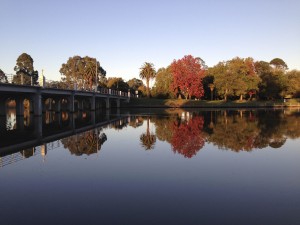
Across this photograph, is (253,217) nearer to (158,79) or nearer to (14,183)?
(14,183)

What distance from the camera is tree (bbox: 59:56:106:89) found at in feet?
330

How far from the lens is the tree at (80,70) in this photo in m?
101

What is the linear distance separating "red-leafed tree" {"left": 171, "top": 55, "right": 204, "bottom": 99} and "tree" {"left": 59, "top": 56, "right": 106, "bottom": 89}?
31832mm

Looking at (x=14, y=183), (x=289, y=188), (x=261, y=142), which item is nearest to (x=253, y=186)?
(x=289, y=188)

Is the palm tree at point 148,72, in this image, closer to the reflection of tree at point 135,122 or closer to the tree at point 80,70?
the tree at point 80,70

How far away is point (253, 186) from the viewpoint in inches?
365

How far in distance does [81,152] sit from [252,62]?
88.8 metres

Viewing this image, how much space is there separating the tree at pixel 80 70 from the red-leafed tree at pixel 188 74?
31832 mm

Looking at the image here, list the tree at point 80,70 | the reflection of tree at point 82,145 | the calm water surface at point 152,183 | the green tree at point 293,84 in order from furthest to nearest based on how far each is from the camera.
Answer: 1. the tree at point 80,70
2. the green tree at point 293,84
3. the reflection of tree at point 82,145
4. the calm water surface at point 152,183

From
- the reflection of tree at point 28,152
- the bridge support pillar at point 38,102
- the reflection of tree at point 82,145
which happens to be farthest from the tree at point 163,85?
the reflection of tree at point 28,152

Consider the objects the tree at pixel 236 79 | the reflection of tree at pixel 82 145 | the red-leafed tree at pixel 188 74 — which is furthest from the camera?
the tree at pixel 236 79

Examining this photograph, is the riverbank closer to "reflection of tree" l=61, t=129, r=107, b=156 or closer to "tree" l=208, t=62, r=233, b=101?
"tree" l=208, t=62, r=233, b=101

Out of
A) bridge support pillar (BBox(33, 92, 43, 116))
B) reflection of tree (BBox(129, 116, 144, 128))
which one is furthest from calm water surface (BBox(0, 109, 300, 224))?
bridge support pillar (BBox(33, 92, 43, 116))

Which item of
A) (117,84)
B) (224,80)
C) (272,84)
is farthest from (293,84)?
(117,84)
